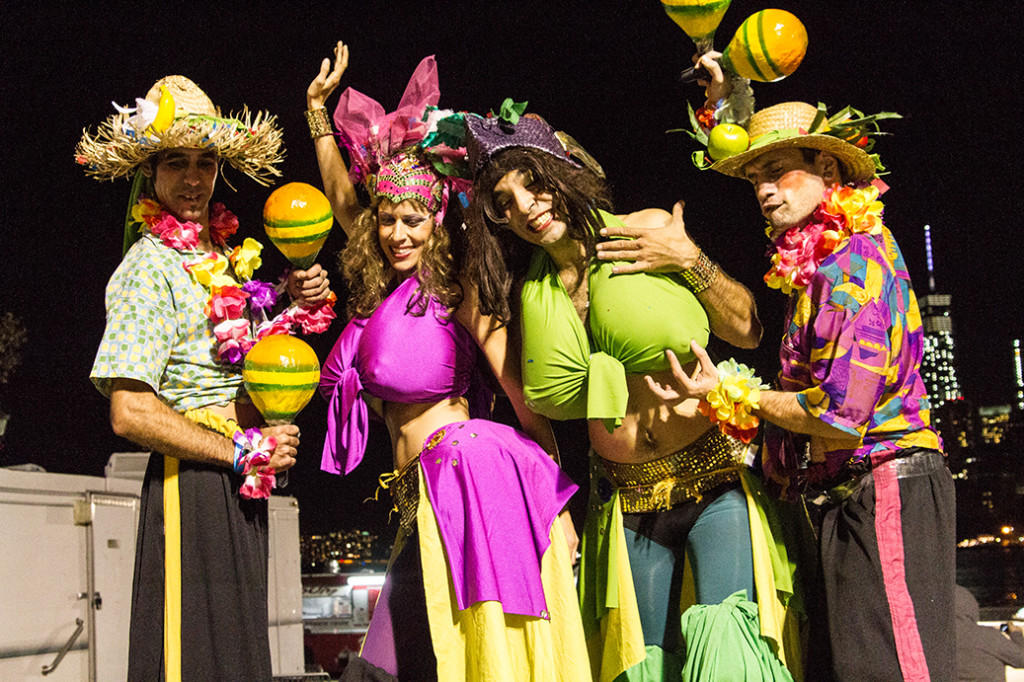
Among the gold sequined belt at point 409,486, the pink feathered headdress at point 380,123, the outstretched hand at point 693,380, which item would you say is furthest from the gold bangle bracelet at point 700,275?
the pink feathered headdress at point 380,123

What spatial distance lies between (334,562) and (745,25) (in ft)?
16.0

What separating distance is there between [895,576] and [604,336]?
794mm

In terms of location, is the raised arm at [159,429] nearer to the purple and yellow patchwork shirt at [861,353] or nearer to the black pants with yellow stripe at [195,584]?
the black pants with yellow stripe at [195,584]

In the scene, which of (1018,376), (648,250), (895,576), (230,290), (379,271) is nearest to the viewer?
(895,576)

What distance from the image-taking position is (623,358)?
232 centimetres

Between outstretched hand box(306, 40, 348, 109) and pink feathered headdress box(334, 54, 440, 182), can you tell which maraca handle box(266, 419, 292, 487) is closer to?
pink feathered headdress box(334, 54, 440, 182)

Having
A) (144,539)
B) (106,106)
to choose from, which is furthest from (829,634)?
(106,106)

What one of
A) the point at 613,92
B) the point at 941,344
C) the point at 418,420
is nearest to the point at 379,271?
the point at 418,420

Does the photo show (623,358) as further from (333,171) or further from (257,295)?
(333,171)

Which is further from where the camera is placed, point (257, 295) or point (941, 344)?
point (941, 344)

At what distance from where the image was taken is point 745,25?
2186mm

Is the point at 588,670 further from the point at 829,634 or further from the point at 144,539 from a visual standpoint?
the point at 144,539

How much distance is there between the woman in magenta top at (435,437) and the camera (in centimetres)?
221

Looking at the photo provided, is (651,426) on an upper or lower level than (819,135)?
lower
